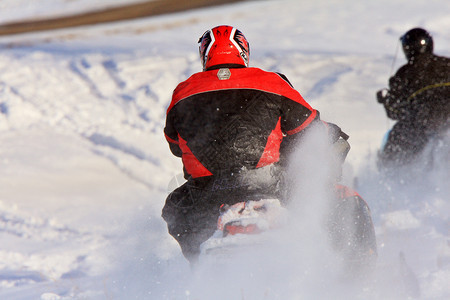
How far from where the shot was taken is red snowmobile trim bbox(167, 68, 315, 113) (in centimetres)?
284

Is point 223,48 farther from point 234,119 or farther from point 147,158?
point 147,158

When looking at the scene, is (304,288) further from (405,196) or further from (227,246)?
(405,196)

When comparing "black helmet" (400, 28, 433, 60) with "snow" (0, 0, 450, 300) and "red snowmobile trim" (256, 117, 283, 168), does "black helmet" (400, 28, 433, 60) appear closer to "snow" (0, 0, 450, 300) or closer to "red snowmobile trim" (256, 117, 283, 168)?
"snow" (0, 0, 450, 300)

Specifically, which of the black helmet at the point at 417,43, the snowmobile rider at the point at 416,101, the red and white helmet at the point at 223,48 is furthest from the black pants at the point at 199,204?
the black helmet at the point at 417,43

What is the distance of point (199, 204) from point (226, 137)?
1.36ft

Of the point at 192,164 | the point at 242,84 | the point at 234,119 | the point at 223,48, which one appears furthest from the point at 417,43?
the point at 192,164

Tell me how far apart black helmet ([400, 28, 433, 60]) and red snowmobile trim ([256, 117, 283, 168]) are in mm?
2900

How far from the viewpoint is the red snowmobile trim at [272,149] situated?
2.78 meters

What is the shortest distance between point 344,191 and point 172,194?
40.4 inches

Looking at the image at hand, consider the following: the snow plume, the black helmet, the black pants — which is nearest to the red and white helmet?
the snow plume

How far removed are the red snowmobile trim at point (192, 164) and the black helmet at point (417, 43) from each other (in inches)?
128

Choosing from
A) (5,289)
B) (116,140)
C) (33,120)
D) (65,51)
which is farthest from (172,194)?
(65,51)

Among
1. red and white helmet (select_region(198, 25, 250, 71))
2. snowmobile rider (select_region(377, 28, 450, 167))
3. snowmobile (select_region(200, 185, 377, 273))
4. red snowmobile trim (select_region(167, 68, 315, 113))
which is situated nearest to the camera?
snowmobile (select_region(200, 185, 377, 273))

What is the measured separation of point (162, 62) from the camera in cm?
994
